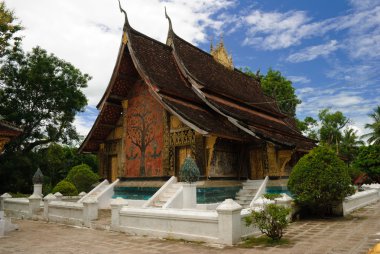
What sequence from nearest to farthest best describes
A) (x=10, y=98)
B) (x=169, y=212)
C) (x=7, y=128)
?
(x=169, y=212) < (x=7, y=128) < (x=10, y=98)

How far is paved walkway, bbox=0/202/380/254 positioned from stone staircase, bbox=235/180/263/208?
2729mm

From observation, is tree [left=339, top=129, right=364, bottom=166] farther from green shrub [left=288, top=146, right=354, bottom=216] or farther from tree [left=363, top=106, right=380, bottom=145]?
green shrub [left=288, top=146, right=354, bottom=216]

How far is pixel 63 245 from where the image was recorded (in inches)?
311

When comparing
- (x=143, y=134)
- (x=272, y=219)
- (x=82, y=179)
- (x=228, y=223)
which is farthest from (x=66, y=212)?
(x=82, y=179)

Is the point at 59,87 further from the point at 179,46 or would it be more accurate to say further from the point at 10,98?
the point at 179,46

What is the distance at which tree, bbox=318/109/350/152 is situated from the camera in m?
43.5

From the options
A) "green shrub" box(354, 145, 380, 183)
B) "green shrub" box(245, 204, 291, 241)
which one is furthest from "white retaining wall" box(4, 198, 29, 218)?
"green shrub" box(354, 145, 380, 183)

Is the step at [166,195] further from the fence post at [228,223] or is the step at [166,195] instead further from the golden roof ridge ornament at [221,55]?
the golden roof ridge ornament at [221,55]

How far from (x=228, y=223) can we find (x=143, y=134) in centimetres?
802

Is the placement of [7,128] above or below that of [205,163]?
above

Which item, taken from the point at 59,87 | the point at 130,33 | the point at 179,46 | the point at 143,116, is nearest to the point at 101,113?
the point at 143,116

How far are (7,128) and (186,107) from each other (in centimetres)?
650

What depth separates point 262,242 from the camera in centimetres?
752

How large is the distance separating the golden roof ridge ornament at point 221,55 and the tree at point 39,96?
1466 centimetres
